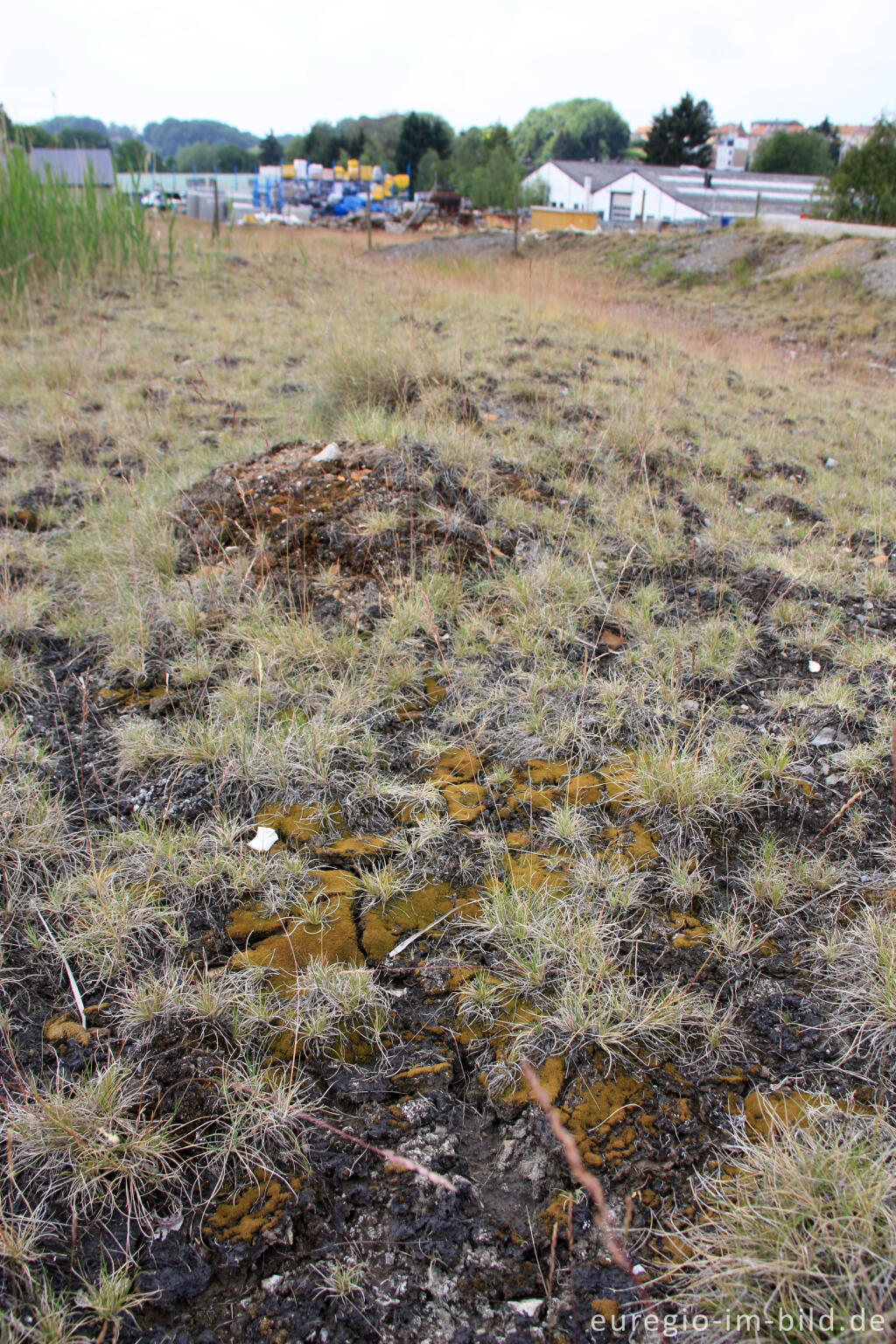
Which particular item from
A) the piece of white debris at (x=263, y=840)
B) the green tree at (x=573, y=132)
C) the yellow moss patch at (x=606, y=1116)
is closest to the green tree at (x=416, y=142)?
the green tree at (x=573, y=132)

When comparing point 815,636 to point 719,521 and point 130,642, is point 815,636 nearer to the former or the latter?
point 719,521

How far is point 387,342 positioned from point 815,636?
3679mm

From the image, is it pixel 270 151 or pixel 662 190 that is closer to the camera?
pixel 662 190

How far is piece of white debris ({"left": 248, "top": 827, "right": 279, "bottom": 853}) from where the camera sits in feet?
6.66

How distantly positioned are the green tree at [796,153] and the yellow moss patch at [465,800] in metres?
73.1

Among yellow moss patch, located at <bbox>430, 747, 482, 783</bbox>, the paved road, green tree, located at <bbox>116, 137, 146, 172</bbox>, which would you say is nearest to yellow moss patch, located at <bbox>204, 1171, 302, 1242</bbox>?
yellow moss patch, located at <bbox>430, 747, 482, 783</bbox>

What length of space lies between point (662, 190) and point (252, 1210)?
192 feet

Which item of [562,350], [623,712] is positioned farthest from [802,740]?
[562,350]

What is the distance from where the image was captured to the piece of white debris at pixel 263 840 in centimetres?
203

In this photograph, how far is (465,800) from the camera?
223cm

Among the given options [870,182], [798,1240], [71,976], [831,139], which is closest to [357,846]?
[71,976]

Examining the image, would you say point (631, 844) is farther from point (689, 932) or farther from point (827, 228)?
point (827, 228)

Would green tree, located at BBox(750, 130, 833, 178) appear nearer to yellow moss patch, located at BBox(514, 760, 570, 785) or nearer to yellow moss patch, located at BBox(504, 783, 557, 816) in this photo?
yellow moss patch, located at BBox(514, 760, 570, 785)

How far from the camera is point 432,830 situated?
2066mm
